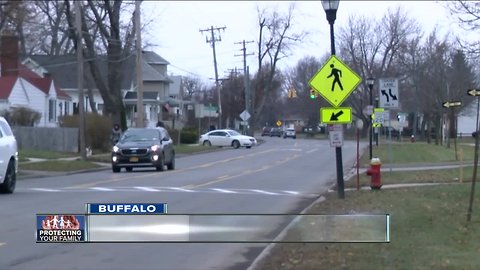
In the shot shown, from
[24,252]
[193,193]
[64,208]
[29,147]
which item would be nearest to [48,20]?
[29,147]

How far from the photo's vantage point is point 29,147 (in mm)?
50062

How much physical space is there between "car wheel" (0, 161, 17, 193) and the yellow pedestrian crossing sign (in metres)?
8.11

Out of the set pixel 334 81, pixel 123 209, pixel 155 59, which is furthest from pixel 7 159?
pixel 155 59

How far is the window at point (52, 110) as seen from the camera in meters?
64.8

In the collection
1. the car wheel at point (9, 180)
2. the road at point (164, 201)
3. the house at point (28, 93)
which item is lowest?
the road at point (164, 201)

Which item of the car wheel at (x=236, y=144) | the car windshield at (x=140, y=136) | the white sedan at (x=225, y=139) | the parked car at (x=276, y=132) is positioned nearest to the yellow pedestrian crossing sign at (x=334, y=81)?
the car windshield at (x=140, y=136)

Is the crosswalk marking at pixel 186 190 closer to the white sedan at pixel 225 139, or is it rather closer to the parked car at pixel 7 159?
the parked car at pixel 7 159

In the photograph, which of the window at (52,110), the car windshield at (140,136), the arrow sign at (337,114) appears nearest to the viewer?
the arrow sign at (337,114)

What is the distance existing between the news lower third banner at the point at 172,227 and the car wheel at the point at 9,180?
33.1 feet

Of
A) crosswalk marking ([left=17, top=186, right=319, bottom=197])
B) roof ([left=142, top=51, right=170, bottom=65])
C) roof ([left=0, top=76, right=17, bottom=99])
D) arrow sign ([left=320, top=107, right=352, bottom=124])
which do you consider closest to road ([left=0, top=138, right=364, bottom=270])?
crosswalk marking ([left=17, top=186, right=319, bottom=197])

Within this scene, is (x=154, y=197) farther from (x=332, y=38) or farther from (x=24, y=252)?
(x=24, y=252)

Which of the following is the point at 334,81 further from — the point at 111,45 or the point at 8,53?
the point at 111,45

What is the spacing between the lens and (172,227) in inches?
389

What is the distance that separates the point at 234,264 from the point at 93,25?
48663 millimetres
